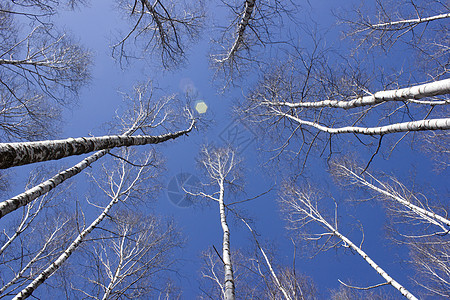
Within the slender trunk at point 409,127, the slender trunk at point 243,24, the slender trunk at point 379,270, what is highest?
the slender trunk at point 243,24

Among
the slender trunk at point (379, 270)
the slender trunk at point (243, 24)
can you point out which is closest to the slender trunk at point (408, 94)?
the slender trunk at point (243, 24)

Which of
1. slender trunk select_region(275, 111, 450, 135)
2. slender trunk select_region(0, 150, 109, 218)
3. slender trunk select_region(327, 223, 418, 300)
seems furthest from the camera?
slender trunk select_region(327, 223, 418, 300)

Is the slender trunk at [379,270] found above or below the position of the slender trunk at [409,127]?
below

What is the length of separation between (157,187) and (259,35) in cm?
657

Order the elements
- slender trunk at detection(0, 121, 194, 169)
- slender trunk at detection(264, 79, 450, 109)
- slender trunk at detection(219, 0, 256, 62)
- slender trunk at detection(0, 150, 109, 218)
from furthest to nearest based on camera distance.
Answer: slender trunk at detection(219, 0, 256, 62) → slender trunk at detection(0, 150, 109, 218) → slender trunk at detection(264, 79, 450, 109) → slender trunk at detection(0, 121, 194, 169)

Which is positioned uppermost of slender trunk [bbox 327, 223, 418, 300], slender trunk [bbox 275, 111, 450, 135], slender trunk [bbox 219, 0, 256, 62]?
slender trunk [bbox 219, 0, 256, 62]

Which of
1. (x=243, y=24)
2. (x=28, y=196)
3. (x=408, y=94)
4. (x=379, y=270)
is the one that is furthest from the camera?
(x=379, y=270)

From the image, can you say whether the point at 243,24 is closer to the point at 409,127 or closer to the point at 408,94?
the point at 408,94

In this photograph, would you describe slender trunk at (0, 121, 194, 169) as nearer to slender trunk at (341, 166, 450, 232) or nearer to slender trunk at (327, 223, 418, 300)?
slender trunk at (327, 223, 418, 300)

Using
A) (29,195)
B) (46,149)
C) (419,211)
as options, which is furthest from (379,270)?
(29,195)

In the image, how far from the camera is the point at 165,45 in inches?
194

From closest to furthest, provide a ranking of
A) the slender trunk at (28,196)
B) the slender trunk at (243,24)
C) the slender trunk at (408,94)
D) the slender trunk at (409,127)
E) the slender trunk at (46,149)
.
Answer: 1. the slender trunk at (46,149)
2. the slender trunk at (408,94)
3. the slender trunk at (409,127)
4. the slender trunk at (28,196)
5. the slender trunk at (243,24)

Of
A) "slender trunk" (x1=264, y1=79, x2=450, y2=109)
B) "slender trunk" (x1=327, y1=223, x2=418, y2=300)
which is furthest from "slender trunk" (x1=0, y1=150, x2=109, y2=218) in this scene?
"slender trunk" (x1=327, y1=223, x2=418, y2=300)

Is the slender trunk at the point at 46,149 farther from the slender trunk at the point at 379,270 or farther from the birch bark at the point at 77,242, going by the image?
the slender trunk at the point at 379,270
